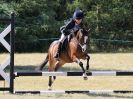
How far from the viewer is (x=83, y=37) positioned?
12875 millimetres

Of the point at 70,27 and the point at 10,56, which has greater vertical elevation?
the point at 70,27

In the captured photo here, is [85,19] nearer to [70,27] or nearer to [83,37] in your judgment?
[70,27]

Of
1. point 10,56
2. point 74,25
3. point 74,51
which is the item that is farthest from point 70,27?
point 10,56

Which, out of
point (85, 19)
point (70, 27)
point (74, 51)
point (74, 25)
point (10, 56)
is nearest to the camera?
point (10, 56)

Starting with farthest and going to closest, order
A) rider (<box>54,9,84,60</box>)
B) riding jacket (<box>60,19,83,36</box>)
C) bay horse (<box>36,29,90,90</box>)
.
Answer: riding jacket (<box>60,19,83,36</box>) < rider (<box>54,9,84,60</box>) < bay horse (<box>36,29,90,90</box>)

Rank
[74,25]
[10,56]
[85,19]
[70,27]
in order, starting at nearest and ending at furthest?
[10,56], [74,25], [70,27], [85,19]

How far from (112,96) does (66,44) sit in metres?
2.48

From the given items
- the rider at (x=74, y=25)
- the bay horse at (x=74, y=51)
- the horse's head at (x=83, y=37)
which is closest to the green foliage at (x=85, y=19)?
the bay horse at (x=74, y=51)

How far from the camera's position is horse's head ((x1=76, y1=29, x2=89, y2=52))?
12685 mm

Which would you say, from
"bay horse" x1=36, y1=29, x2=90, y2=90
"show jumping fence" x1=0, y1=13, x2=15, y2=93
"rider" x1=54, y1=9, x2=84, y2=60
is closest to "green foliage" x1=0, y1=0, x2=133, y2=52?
"bay horse" x1=36, y1=29, x2=90, y2=90

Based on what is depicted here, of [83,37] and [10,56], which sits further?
[83,37]

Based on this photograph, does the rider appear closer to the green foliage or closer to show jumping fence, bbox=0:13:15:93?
show jumping fence, bbox=0:13:15:93

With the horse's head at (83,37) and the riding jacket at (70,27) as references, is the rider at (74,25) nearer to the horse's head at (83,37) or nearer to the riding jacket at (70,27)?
the riding jacket at (70,27)

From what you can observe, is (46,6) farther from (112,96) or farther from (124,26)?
(112,96)
